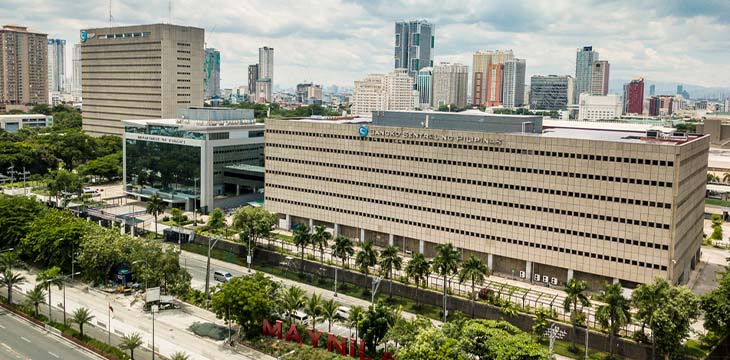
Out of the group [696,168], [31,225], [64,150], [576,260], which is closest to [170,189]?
[31,225]

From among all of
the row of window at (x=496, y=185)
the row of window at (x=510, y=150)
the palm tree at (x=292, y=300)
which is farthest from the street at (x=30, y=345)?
the row of window at (x=510, y=150)

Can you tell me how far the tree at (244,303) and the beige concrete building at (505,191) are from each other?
40.1 meters

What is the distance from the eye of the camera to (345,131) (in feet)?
378

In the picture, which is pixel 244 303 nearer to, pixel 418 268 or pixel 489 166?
pixel 418 268

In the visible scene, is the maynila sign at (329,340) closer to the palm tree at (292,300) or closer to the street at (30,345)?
the palm tree at (292,300)

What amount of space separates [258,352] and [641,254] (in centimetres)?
5314

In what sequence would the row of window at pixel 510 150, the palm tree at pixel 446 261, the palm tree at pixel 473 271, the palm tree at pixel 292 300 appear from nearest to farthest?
1. the palm tree at pixel 292 300
2. the palm tree at pixel 473 271
3. the palm tree at pixel 446 261
4. the row of window at pixel 510 150

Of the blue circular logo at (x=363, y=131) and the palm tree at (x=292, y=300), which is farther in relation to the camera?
the blue circular logo at (x=363, y=131)

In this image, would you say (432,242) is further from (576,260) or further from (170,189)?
(170,189)

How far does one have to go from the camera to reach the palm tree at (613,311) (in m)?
68.1

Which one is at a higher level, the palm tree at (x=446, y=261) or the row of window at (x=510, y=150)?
the row of window at (x=510, y=150)

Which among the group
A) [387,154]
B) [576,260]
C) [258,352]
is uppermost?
[387,154]

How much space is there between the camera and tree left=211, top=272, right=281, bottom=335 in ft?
234

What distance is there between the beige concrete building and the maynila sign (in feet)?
121
